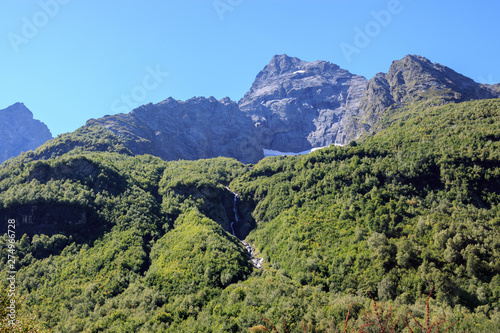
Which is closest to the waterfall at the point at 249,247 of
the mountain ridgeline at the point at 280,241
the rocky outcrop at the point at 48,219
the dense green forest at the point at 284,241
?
the mountain ridgeline at the point at 280,241

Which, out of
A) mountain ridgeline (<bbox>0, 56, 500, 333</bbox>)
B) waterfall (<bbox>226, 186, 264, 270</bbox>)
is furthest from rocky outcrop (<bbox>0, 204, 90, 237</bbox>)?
waterfall (<bbox>226, 186, 264, 270</bbox>)

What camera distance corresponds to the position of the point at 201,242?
79625 mm

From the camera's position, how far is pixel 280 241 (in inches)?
3383

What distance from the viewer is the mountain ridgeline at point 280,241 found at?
51.1m

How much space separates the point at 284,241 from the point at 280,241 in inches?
74.3

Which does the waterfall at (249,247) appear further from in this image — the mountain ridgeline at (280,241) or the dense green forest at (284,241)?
the dense green forest at (284,241)

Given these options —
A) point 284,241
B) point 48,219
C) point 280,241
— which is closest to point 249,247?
point 280,241

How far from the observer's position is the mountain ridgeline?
51.1 metres

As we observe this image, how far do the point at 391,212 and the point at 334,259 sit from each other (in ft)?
68.1

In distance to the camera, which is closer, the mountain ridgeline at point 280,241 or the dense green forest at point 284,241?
the mountain ridgeline at point 280,241

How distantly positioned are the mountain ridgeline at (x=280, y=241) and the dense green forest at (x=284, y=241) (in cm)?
37

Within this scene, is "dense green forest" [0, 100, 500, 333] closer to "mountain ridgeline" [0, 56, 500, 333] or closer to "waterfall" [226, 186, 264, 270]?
"mountain ridgeline" [0, 56, 500, 333]

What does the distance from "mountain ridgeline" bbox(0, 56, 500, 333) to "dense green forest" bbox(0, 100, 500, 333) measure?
0.37 meters

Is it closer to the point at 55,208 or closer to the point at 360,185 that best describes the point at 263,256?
the point at 360,185
